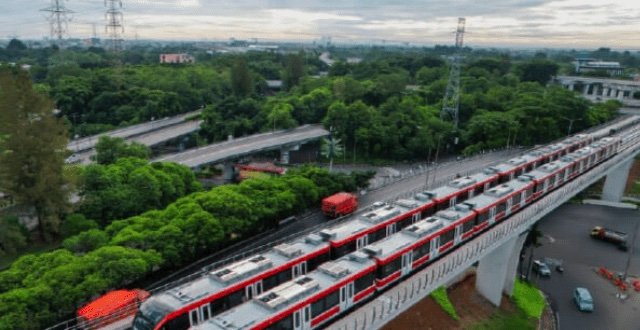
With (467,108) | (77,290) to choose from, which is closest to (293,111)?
(467,108)

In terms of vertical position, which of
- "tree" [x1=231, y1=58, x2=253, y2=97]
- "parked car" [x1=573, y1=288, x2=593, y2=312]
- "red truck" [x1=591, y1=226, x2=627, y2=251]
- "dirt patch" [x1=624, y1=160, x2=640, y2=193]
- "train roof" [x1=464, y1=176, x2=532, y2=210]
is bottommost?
"parked car" [x1=573, y1=288, x2=593, y2=312]

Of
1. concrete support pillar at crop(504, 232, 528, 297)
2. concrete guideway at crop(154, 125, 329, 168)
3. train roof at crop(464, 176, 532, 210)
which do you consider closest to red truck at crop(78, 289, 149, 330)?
train roof at crop(464, 176, 532, 210)

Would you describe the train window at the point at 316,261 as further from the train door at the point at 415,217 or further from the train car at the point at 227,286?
the train door at the point at 415,217

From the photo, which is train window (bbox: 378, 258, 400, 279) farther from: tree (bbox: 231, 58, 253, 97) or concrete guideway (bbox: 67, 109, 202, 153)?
tree (bbox: 231, 58, 253, 97)

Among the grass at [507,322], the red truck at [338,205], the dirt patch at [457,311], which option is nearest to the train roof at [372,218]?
the dirt patch at [457,311]

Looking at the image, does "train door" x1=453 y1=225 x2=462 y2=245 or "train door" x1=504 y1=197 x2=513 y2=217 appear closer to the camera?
"train door" x1=453 y1=225 x2=462 y2=245

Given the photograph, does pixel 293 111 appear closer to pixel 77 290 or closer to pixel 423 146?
pixel 423 146

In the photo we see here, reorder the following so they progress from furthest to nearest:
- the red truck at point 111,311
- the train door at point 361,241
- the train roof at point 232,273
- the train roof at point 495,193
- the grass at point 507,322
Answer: the grass at point 507,322
the train roof at point 495,193
the train door at point 361,241
the red truck at point 111,311
the train roof at point 232,273
